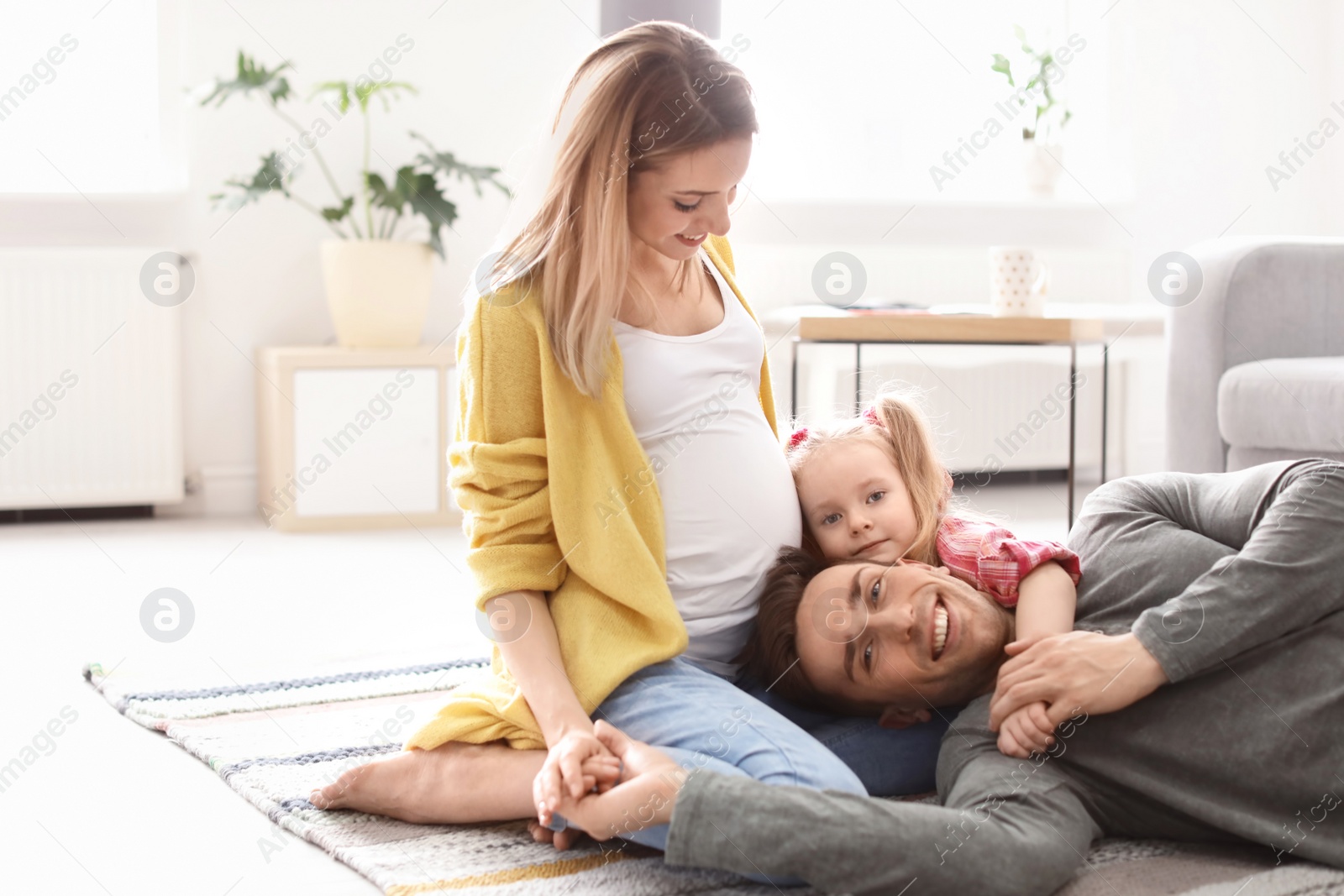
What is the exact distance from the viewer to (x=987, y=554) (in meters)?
1.32

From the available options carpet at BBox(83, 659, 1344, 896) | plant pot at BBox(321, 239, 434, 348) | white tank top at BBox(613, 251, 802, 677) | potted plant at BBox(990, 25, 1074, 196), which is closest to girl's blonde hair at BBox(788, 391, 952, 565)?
white tank top at BBox(613, 251, 802, 677)

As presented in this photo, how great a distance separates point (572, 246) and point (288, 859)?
658mm

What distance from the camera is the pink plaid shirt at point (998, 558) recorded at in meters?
1.29

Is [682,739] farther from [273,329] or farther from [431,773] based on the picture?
[273,329]

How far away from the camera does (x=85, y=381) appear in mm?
3355

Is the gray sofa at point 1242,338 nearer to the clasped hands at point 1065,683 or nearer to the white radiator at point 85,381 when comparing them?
the clasped hands at point 1065,683

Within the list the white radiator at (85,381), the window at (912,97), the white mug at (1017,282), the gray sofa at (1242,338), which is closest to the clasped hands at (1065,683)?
the gray sofa at (1242,338)

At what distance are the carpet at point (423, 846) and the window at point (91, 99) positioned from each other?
215cm

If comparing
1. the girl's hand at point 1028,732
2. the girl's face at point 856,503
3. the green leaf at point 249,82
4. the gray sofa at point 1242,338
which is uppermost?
the green leaf at point 249,82

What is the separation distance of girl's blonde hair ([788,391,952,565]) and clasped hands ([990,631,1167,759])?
0.20 meters

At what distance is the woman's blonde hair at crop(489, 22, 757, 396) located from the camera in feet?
4.11

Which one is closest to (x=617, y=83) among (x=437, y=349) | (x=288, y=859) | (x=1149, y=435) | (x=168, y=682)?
(x=288, y=859)

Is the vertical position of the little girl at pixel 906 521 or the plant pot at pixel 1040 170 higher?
the plant pot at pixel 1040 170

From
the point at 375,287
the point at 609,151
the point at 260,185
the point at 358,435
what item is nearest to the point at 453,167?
the point at 375,287
